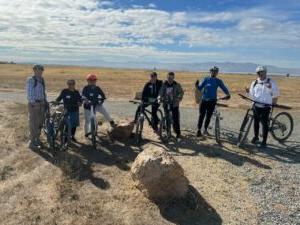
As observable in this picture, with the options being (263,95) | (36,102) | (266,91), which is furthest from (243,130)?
(36,102)

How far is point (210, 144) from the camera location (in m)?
13.6

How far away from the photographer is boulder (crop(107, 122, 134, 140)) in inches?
545

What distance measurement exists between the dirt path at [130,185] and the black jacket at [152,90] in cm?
129

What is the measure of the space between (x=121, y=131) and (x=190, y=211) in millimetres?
5228

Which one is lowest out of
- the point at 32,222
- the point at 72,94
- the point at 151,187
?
the point at 32,222

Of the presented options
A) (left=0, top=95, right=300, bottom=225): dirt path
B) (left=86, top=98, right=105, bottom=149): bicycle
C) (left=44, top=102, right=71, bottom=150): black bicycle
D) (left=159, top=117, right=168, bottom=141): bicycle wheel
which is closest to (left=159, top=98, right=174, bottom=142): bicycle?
(left=159, top=117, right=168, bottom=141): bicycle wheel

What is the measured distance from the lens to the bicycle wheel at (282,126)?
14211mm

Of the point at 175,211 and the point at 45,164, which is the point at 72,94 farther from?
the point at 175,211

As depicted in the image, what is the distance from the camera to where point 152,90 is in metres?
13.8

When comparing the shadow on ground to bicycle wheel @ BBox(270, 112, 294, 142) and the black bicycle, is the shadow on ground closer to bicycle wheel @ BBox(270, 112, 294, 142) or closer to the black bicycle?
the black bicycle

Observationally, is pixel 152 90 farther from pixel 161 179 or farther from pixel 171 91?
pixel 161 179

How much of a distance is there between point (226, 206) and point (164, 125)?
5043mm

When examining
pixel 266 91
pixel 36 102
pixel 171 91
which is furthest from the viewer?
pixel 171 91

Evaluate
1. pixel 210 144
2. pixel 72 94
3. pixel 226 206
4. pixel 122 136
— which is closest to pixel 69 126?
pixel 72 94
